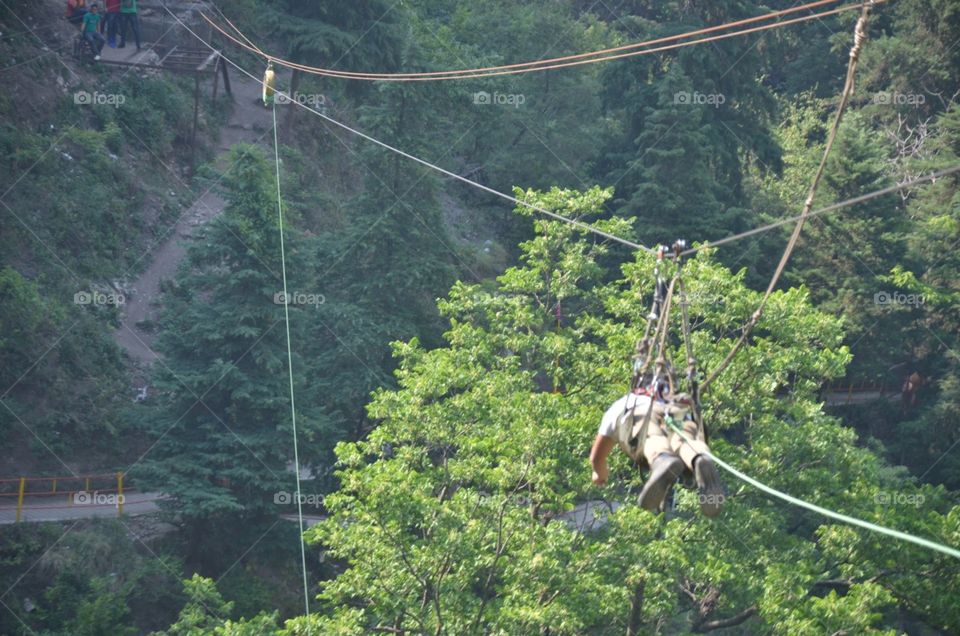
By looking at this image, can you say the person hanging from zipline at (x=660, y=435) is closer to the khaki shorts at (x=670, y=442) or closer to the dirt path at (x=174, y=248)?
the khaki shorts at (x=670, y=442)

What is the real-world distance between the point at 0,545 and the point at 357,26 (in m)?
Answer: 19.5

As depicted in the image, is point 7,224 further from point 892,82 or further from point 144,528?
point 892,82

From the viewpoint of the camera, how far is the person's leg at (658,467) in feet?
28.6

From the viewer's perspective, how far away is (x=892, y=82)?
4106 centimetres

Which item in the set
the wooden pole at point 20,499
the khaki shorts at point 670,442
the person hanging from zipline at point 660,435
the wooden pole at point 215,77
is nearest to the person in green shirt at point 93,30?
the wooden pole at point 215,77

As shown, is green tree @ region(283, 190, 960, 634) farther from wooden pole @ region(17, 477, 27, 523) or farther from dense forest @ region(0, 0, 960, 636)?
wooden pole @ region(17, 477, 27, 523)

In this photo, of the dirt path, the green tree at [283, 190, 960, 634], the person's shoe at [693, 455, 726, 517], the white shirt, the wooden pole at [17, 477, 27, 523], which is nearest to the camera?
the person's shoe at [693, 455, 726, 517]

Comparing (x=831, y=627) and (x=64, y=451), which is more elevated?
(x=64, y=451)

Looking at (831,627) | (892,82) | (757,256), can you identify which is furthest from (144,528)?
(892,82)

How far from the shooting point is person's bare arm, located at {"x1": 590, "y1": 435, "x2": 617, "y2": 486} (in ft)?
32.4

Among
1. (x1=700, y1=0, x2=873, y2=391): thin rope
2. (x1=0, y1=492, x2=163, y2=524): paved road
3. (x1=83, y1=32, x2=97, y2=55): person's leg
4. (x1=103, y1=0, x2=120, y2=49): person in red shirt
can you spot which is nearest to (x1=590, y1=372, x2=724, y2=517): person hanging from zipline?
(x1=700, y1=0, x2=873, y2=391): thin rope

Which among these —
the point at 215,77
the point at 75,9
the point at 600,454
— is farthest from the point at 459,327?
the point at 75,9

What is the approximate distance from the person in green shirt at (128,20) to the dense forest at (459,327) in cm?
102

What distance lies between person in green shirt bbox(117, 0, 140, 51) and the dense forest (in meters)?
1.02
